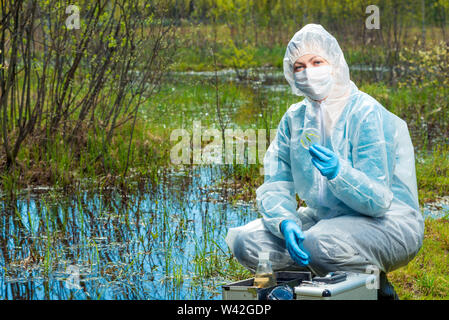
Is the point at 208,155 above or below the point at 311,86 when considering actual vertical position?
below

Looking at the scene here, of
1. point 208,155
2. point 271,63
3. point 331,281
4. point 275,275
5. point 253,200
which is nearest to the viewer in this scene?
point 331,281

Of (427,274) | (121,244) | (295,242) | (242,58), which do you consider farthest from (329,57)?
(242,58)

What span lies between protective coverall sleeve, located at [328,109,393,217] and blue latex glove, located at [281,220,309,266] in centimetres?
25

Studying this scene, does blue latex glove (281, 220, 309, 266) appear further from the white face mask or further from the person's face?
the person's face

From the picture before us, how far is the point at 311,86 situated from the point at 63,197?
316 centimetres

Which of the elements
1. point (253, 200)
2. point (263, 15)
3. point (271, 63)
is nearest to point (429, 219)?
point (253, 200)

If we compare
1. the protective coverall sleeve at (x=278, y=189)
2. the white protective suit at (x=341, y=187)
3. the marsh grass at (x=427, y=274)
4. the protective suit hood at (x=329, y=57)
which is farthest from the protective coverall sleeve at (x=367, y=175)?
the marsh grass at (x=427, y=274)

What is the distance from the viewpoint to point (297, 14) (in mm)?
25672

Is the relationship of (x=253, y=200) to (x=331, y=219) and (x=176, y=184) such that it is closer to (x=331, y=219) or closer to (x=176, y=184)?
(x=176, y=184)

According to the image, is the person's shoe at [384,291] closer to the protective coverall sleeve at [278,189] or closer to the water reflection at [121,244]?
the protective coverall sleeve at [278,189]

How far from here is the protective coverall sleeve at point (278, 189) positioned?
3363 millimetres

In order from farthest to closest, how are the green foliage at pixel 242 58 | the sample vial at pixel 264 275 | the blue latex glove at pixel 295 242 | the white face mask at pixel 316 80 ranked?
1. the green foliage at pixel 242 58
2. the white face mask at pixel 316 80
3. the blue latex glove at pixel 295 242
4. the sample vial at pixel 264 275

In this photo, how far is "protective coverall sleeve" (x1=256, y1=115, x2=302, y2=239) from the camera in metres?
3.36

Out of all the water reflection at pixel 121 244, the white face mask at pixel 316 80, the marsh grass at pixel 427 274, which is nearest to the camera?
the white face mask at pixel 316 80
